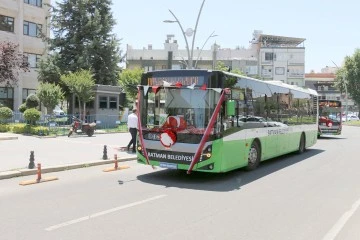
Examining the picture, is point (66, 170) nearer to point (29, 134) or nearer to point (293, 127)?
point (293, 127)

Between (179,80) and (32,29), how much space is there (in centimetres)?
3538

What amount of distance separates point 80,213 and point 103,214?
41 centimetres

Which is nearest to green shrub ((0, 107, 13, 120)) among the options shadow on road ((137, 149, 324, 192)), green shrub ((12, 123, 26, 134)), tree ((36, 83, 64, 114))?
green shrub ((12, 123, 26, 134))

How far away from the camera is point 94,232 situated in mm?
5852

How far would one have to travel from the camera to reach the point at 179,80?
33.9ft

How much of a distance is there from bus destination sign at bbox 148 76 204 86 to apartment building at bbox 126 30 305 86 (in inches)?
3159

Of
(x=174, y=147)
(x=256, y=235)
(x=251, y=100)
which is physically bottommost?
(x=256, y=235)

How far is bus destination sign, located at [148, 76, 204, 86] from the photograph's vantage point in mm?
10016

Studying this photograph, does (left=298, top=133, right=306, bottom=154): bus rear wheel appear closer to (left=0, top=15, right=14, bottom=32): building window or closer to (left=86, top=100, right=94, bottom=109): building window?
(left=86, top=100, right=94, bottom=109): building window

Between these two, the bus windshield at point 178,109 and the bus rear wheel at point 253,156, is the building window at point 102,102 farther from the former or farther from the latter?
the bus windshield at point 178,109

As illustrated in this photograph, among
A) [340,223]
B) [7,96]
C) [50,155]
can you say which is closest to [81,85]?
[7,96]

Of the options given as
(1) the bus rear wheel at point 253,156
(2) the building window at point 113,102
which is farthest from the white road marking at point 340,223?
(2) the building window at point 113,102

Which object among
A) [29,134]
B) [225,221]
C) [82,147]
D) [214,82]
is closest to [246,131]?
[214,82]

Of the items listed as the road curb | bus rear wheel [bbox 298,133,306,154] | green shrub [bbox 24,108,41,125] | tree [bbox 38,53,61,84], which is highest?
tree [bbox 38,53,61,84]
